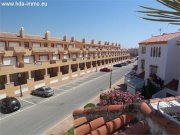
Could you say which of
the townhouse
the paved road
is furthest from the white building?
the townhouse

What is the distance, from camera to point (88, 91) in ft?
116

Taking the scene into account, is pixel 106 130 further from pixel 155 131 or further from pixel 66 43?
pixel 66 43

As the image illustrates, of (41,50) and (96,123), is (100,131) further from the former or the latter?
(41,50)

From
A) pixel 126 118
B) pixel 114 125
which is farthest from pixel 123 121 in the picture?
pixel 114 125

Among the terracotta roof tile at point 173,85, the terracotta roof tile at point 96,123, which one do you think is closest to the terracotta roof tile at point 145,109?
the terracotta roof tile at point 96,123

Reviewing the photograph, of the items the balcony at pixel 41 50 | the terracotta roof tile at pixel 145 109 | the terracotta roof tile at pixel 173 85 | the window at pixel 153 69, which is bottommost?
the terracotta roof tile at pixel 173 85

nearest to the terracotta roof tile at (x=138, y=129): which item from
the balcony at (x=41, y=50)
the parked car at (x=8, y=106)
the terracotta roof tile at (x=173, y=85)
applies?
the terracotta roof tile at (x=173, y=85)

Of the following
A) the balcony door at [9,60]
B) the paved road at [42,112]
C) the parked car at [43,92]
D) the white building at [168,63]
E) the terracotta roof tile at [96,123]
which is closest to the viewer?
the terracotta roof tile at [96,123]

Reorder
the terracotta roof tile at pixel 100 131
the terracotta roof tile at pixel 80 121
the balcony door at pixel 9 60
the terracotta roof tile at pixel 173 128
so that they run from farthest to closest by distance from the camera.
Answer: the balcony door at pixel 9 60 → the terracotta roof tile at pixel 80 121 → the terracotta roof tile at pixel 100 131 → the terracotta roof tile at pixel 173 128

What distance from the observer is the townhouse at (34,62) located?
102 ft

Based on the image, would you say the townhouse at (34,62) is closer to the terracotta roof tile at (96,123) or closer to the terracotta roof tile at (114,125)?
the terracotta roof tile at (96,123)

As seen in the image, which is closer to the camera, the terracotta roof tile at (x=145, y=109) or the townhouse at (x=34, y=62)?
the terracotta roof tile at (x=145, y=109)

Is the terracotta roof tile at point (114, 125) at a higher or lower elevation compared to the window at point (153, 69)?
higher

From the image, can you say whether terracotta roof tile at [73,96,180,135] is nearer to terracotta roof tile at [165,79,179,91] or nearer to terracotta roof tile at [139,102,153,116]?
terracotta roof tile at [139,102,153,116]
